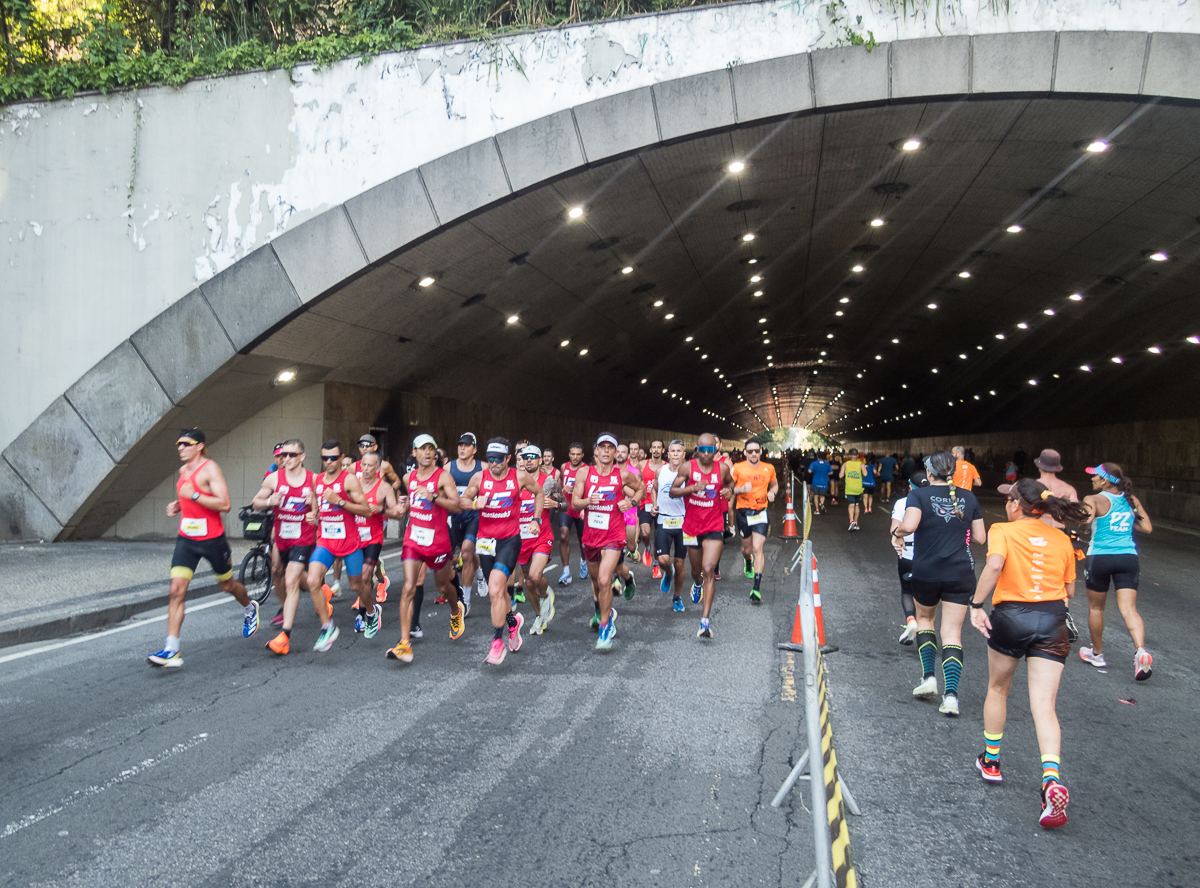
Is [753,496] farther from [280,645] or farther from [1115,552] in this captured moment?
[280,645]

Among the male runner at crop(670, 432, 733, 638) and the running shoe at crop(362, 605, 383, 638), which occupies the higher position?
the male runner at crop(670, 432, 733, 638)

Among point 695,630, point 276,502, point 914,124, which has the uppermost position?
point 914,124

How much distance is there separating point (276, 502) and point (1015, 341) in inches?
1253

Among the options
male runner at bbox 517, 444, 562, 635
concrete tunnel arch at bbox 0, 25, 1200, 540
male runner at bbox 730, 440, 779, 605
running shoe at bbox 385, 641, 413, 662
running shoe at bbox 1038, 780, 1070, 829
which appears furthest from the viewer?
concrete tunnel arch at bbox 0, 25, 1200, 540

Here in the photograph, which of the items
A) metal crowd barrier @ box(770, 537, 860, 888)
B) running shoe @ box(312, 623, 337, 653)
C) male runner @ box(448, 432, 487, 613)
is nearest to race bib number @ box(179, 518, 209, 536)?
running shoe @ box(312, 623, 337, 653)

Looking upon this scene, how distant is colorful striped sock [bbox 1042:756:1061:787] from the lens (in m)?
4.22

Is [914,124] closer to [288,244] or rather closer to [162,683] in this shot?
[288,244]

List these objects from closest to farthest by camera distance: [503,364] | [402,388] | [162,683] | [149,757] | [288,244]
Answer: [149,757] → [162,683] → [288,244] → [402,388] → [503,364]

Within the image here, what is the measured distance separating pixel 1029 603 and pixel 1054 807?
1060mm

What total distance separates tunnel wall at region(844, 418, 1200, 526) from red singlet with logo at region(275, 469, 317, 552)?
2726 centimetres

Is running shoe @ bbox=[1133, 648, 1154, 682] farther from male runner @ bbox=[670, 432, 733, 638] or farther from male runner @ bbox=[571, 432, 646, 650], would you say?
male runner @ bbox=[571, 432, 646, 650]

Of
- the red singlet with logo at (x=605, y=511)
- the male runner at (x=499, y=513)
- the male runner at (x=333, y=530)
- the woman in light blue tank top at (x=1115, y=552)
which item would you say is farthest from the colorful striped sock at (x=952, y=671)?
Answer: the male runner at (x=333, y=530)

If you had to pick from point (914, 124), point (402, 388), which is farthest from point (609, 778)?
point (402, 388)

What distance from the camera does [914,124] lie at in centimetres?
1480
